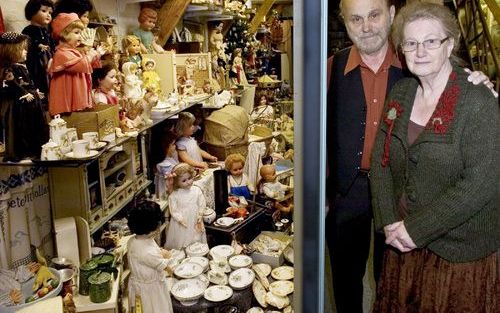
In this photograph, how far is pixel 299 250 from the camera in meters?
0.86

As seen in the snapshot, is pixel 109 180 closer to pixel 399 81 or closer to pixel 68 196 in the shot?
pixel 68 196

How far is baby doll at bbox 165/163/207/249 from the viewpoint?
2.80 meters

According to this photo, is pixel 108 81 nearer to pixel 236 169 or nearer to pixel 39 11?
pixel 39 11

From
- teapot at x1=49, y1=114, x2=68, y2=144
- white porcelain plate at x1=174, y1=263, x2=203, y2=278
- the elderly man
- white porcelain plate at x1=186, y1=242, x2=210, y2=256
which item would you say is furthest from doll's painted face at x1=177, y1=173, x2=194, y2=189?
the elderly man

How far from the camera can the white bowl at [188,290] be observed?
232 cm

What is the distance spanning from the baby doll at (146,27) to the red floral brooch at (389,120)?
2145 mm

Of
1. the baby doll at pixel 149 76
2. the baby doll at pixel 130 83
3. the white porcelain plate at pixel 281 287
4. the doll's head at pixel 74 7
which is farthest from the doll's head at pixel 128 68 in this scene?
the white porcelain plate at pixel 281 287

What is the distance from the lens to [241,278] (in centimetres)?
249

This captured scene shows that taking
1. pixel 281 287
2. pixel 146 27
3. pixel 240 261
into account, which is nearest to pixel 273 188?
pixel 240 261

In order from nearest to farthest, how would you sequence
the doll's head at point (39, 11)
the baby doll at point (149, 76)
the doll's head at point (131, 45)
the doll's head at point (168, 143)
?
the doll's head at point (39, 11), the doll's head at point (131, 45), the baby doll at point (149, 76), the doll's head at point (168, 143)

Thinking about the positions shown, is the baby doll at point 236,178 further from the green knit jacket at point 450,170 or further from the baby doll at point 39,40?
the green knit jacket at point 450,170

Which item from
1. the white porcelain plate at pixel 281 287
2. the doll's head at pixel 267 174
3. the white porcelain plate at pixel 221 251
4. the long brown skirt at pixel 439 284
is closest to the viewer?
the long brown skirt at pixel 439 284

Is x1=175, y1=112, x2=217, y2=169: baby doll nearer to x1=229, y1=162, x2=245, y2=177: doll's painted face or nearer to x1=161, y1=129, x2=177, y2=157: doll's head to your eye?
x1=161, y1=129, x2=177, y2=157: doll's head

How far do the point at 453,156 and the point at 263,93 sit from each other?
187 inches
